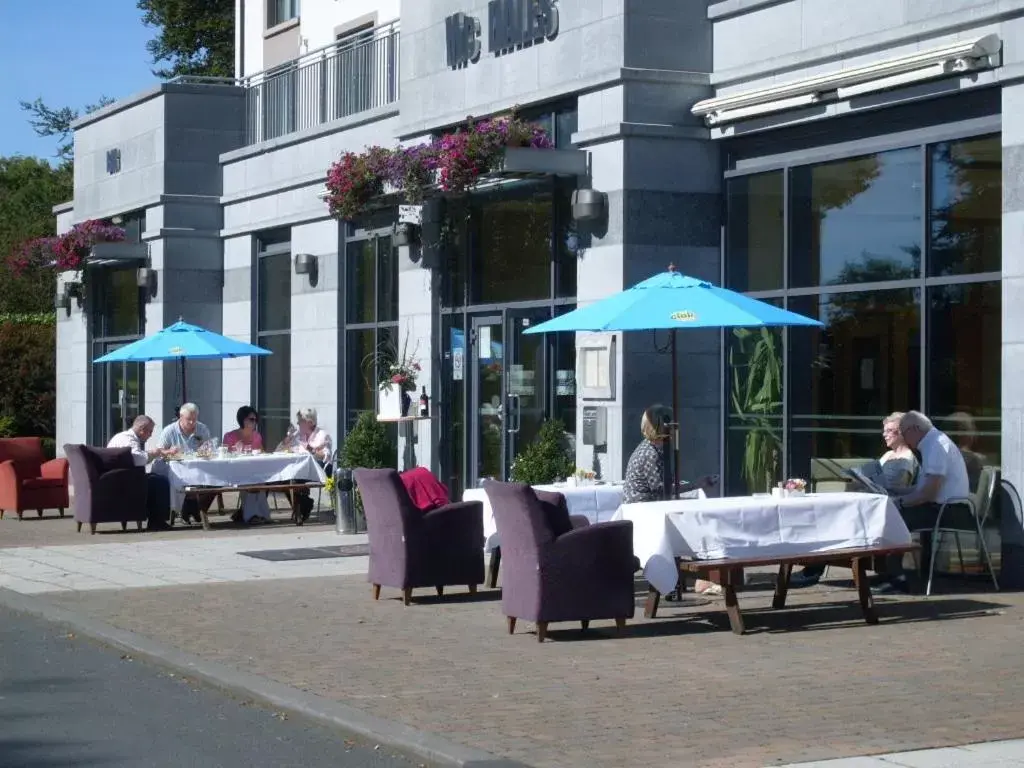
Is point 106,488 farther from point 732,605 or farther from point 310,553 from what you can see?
point 732,605

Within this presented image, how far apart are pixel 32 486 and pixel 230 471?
3.62 metres

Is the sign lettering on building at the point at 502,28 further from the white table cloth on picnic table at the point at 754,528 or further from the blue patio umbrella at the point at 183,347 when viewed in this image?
the white table cloth on picnic table at the point at 754,528

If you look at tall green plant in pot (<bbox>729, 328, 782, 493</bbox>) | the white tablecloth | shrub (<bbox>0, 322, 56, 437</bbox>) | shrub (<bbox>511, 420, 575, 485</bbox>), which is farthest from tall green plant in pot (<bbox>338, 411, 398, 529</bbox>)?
shrub (<bbox>0, 322, 56, 437</bbox>)

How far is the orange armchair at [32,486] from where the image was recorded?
2244 cm

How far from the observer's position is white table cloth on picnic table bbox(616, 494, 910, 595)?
11.7 meters

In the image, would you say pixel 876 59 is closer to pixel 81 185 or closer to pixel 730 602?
pixel 730 602

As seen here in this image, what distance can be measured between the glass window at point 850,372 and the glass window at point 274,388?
10.9m

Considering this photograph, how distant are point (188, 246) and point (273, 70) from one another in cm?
328

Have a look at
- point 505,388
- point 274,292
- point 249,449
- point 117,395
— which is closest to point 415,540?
point 505,388

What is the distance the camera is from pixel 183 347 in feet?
71.3

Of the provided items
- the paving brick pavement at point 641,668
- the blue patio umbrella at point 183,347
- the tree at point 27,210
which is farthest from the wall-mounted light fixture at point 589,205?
the tree at point 27,210

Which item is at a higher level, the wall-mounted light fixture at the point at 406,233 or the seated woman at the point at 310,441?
the wall-mounted light fixture at the point at 406,233

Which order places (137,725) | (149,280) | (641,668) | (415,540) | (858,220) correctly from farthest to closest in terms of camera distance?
(149,280), (858,220), (415,540), (641,668), (137,725)

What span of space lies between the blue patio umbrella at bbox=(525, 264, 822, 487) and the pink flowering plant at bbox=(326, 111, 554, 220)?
15.1ft
